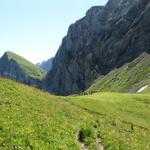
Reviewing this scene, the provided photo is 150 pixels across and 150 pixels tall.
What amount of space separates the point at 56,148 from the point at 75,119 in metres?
→ 9.89

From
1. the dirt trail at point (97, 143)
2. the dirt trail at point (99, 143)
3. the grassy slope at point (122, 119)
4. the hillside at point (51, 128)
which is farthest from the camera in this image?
the grassy slope at point (122, 119)

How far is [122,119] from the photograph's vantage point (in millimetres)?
43000

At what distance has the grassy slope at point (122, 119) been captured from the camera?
3056cm

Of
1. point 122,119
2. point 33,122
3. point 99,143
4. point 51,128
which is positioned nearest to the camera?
point 51,128

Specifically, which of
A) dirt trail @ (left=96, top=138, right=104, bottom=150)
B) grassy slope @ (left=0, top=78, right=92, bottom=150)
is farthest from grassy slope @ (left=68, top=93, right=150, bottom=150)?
grassy slope @ (left=0, top=78, right=92, bottom=150)

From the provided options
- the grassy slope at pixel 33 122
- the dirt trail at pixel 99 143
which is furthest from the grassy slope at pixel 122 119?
the grassy slope at pixel 33 122

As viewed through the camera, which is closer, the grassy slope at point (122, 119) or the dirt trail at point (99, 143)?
the dirt trail at point (99, 143)

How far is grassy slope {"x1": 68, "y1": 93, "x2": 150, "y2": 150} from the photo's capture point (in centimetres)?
3056

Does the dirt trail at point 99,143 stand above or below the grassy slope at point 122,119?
below

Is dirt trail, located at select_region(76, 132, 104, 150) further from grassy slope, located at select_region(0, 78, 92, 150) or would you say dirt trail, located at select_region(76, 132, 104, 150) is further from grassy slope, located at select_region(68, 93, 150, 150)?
grassy slope, located at select_region(0, 78, 92, 150)

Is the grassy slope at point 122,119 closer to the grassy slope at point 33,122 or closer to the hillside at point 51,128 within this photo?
the hillside at point 51,128

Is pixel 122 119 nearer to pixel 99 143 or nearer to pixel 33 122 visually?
pixel 99 143

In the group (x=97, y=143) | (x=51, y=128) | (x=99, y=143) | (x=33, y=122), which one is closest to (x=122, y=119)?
(x=99, y=143)

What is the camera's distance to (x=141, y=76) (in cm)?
18488
